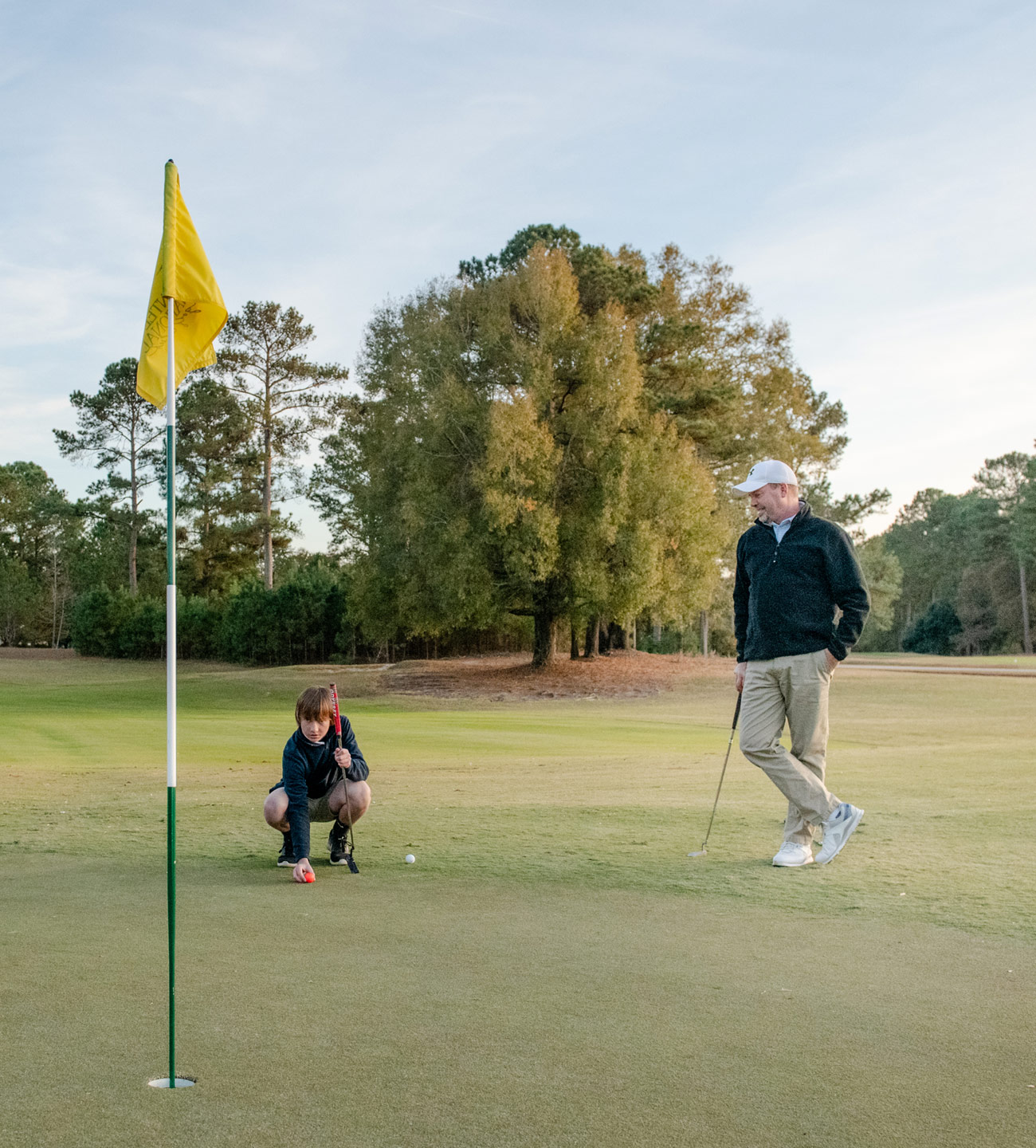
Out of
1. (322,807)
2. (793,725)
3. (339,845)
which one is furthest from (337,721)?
(793,725)

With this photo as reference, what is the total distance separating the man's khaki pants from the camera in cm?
679

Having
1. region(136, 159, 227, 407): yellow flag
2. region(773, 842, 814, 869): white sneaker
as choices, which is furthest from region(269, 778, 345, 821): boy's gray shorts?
region(136, 159, 227, 407): yellow flag

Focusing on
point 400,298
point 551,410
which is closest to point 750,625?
point 551,410

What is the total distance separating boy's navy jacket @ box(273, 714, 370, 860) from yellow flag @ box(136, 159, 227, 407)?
8.35 feet

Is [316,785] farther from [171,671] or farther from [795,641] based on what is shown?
[171,671]

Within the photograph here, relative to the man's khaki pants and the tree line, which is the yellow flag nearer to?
the man's khaki pants

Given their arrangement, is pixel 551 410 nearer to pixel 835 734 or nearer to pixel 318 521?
pixel 835 734

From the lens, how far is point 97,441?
60531mm

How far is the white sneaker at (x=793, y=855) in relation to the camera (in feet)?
22.6

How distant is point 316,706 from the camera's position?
6.82 m

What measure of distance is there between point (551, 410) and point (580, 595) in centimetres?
601

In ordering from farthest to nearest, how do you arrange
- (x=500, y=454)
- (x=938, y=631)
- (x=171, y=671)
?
(x=938, y=631), (x=500, y=454), (x=171, y=671)

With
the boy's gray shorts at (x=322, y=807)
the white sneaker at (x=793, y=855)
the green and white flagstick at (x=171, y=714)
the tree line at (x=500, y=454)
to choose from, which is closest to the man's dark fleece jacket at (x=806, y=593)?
the white sneaker at (x=793, y=855)

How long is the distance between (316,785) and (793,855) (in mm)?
2956
